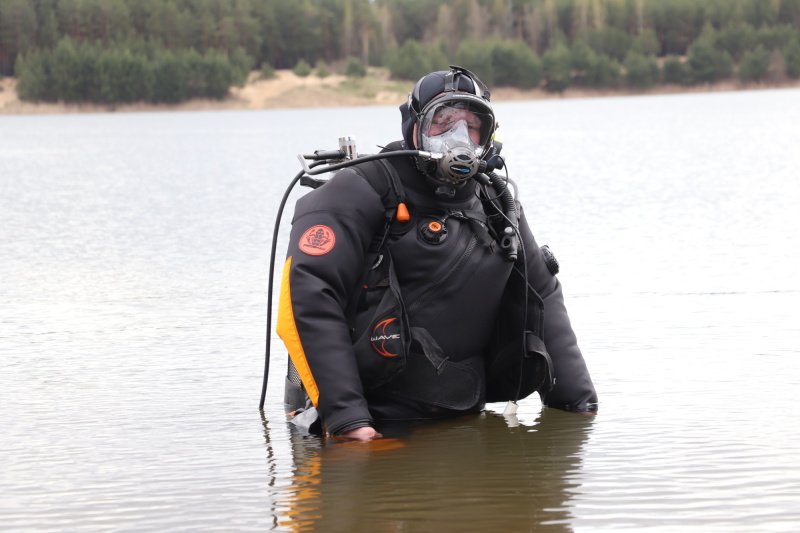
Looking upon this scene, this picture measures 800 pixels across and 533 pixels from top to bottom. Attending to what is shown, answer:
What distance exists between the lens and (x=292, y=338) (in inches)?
175

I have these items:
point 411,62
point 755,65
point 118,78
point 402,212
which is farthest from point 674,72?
point 402,212

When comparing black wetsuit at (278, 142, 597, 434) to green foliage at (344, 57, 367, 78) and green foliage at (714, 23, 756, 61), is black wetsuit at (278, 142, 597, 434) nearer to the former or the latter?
green foliage at (344, 57, 367, 78)

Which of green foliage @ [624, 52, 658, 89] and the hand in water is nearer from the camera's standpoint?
the hand in water

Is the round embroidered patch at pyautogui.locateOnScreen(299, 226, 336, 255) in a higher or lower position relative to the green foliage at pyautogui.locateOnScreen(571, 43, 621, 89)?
lower

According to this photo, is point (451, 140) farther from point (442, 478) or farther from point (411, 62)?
point (411, 62)

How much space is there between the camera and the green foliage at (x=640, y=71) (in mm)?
118125

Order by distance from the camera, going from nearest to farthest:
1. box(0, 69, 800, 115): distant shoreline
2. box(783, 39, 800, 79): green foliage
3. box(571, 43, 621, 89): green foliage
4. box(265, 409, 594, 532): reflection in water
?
box(265, 409, 594, 532): reflection in water
box(0, 69, 800, 115): distant shoreline
box(783, 39, 800, 79): green foliage
box(571, 43, 621, 89): green foliage

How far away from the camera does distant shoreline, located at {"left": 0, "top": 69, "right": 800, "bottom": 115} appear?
108 meters

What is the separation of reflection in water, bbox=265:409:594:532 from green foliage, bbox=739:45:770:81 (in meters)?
117

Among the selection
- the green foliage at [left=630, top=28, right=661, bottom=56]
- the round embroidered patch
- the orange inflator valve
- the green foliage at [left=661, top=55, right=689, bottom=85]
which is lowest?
the round embroidered patch

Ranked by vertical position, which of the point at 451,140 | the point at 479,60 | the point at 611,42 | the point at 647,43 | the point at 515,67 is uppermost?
the point at 611,42

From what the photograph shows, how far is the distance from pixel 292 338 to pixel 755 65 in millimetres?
118617

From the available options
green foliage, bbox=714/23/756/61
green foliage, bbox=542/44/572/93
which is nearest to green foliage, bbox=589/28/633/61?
green foliage, bbox=714/23/756/61

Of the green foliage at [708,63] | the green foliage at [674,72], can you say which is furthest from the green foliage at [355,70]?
the green foliage at [708,63]
